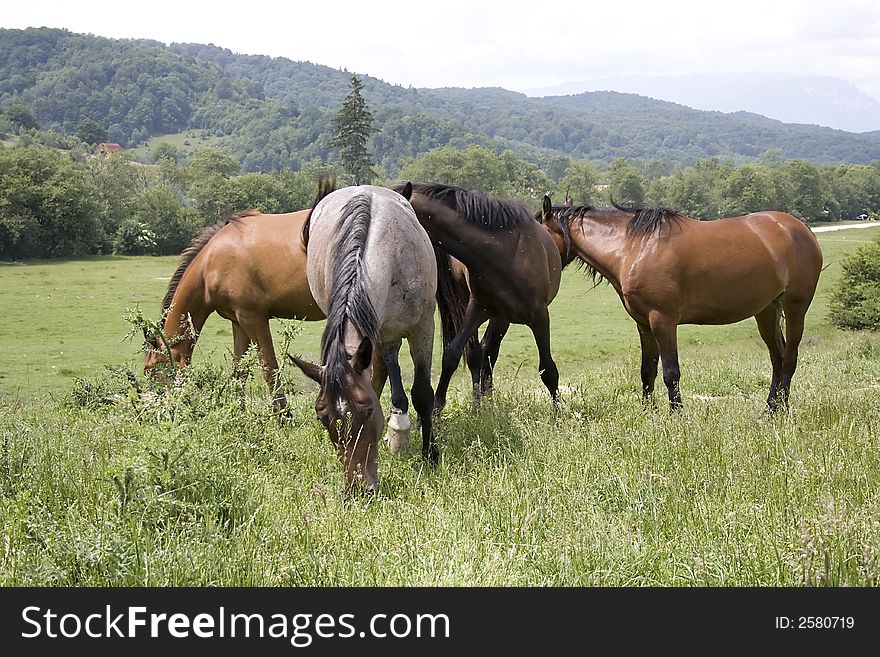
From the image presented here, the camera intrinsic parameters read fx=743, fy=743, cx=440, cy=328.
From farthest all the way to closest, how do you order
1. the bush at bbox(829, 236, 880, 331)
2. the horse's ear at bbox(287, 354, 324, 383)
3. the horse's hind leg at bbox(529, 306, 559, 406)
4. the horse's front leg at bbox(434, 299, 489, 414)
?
the bush at bbox(829, 236, 880, 331), the horse's hind leg at bbox(529, 306, 559, 406), the horse's front leg at bbox(434, 299, 489, 414), the horse's ear at bbox(287, 354, 324, 383)

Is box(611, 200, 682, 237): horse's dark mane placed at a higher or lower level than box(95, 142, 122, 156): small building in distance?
lower

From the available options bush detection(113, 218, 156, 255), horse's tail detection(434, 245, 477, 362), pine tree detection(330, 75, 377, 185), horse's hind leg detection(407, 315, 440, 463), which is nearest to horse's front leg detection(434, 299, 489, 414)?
horse's tail detection(434, 245, 477, 362)

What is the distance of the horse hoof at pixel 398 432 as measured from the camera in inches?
224

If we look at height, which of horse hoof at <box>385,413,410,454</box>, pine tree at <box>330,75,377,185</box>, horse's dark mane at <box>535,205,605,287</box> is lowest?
horse hoof at <box>385,413,410,454</box>

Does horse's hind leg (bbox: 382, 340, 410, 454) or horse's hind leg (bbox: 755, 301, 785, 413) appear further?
horse's hind leg (bbox: 755, 301, 785, 413)

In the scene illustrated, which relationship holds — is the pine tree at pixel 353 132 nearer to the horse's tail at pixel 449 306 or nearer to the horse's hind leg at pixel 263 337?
the horse's hind leg at pixel 263 337

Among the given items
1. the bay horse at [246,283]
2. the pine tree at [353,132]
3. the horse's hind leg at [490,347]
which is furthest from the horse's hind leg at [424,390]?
the pine tree at [353,132]

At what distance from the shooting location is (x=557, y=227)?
853 cm

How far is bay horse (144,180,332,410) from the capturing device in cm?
823

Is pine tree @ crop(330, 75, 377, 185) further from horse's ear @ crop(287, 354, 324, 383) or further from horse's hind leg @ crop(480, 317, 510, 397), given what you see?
horse's ear @ crop(287, 354, 324, 383)

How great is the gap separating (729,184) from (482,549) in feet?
260

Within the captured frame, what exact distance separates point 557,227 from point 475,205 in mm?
1395

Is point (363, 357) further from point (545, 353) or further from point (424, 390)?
point (545, 353)

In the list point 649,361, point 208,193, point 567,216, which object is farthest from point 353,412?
point 208,193
